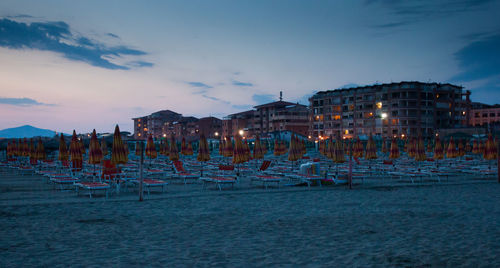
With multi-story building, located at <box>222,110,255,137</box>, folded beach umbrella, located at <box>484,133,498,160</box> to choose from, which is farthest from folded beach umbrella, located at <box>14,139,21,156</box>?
multi-story building, located at <box>222,110,255,137</box>

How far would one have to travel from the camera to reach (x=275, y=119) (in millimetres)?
94750

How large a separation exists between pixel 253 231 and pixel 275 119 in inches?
3423

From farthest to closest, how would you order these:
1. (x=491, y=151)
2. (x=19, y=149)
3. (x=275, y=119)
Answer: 1. (x=275, y=119)
2. (x=19, y=149)
3. (x=491, y=151)

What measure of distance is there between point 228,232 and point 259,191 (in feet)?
23.0

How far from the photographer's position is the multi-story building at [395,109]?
266 ft

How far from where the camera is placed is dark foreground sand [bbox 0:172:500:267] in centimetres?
620

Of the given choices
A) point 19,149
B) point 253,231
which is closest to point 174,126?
point 19,149

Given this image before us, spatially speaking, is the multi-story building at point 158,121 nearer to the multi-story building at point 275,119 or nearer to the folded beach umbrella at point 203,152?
the multi-story building at point 275,119

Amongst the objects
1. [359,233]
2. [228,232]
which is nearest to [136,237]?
[228,232]

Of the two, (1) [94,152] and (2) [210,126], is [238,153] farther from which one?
(2) [210,126]

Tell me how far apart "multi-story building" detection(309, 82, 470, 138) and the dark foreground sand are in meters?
72.1

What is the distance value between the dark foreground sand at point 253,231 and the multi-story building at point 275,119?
77.8 m

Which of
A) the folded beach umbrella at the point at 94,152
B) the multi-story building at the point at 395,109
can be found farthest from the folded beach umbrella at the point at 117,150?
the multi-story building at the point at 395,109

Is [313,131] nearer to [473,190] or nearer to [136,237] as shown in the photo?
[473,190]
